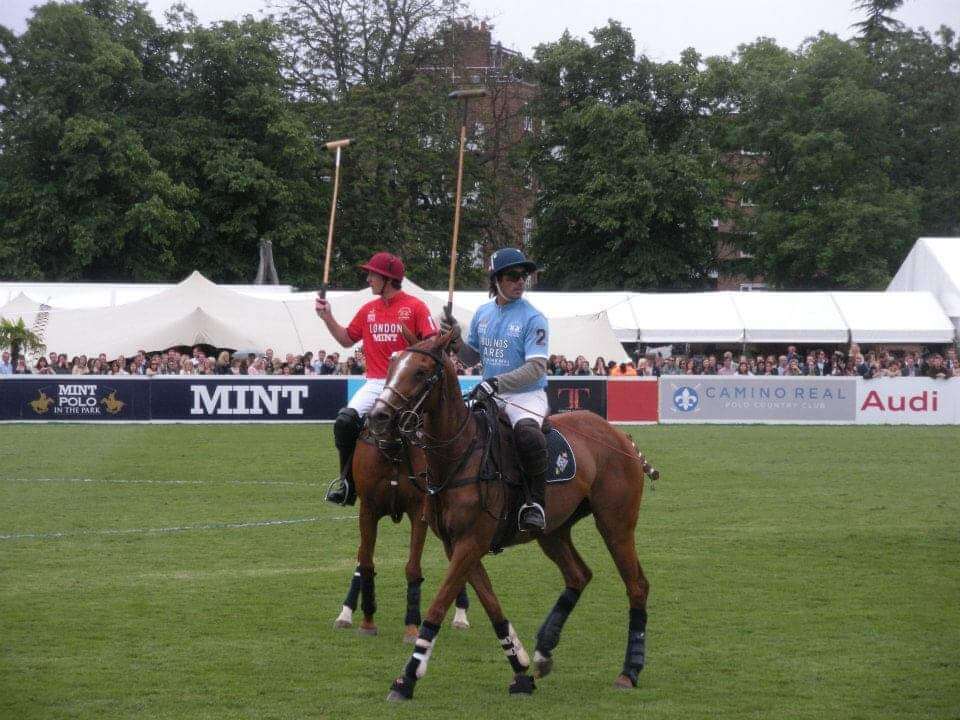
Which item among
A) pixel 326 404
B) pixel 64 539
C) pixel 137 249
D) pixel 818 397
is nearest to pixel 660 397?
pixel 818 397

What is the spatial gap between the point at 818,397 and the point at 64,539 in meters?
21.0

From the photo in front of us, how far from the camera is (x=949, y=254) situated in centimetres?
3978

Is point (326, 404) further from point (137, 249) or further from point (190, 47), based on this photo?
point (190, 47)

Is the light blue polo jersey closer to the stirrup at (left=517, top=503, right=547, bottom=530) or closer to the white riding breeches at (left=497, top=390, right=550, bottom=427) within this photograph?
the white riding breeches at (left=497, top=390, right=550, bottom=427)

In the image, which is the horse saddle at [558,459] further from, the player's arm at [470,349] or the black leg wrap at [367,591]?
the black leg wrap at [367,591]

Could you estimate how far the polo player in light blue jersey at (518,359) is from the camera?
7.67 m

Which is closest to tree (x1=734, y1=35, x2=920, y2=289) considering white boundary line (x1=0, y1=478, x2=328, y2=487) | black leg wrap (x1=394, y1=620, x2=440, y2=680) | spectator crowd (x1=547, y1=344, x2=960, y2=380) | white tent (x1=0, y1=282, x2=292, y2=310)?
spectator crowd (x1=547, y1=344, x2=960, y2=380)

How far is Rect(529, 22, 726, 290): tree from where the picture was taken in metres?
55.5

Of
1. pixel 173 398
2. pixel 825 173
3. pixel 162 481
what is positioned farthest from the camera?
pixel 825 173

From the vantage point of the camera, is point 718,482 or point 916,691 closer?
point 916,691

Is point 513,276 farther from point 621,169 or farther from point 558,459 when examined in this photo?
point 621,169

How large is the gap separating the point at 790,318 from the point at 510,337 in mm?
32425

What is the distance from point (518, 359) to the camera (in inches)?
317

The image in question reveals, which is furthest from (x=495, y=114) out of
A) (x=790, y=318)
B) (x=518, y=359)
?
(x=518, y=359)
